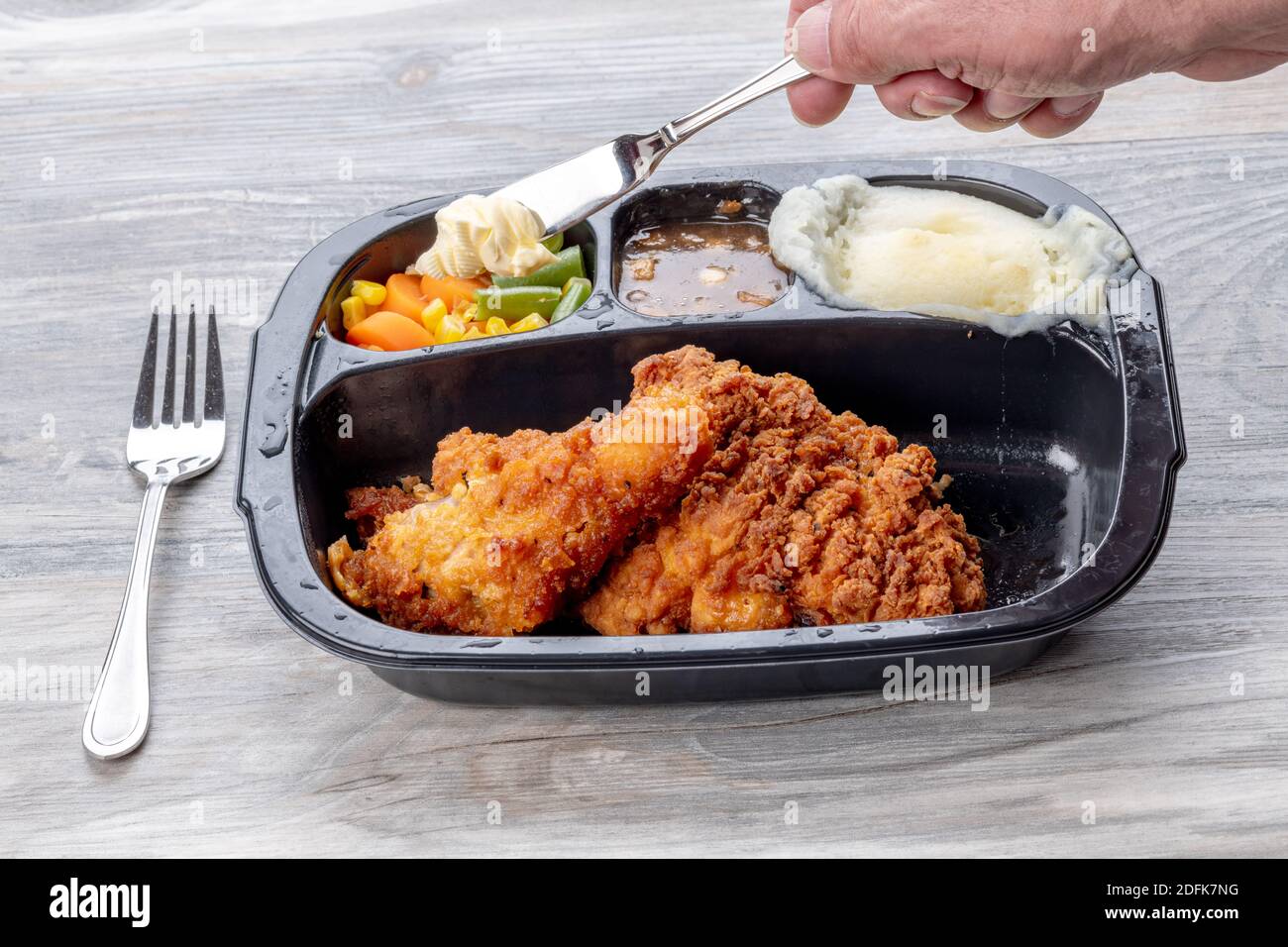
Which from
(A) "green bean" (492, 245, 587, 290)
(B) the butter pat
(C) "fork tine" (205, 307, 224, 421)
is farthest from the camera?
(C) "fork tine" (205, 307, 224, 421)

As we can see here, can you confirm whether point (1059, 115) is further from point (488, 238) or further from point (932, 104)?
point (488, 238)

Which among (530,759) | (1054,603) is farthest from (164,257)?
(1054,603)

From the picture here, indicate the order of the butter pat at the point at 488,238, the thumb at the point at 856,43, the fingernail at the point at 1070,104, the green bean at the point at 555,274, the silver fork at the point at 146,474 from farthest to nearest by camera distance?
the green bean at the point at 555,274 < the butter pat at the point at 488,238 < the fingernail at the point at 1070,104 < the silver fork at the point at 146,474 < the thumb at the point at 856,43

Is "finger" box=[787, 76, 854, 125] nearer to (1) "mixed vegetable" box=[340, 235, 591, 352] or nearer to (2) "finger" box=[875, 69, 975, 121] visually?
(2) "finger" box=[875, 69, 975, 121]

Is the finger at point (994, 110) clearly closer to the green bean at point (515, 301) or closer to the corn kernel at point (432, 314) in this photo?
the green bean at point (515, 301)

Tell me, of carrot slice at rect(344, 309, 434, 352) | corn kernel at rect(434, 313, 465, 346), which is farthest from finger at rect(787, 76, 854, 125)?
carrot slice at rect(344, 309, 434, 352)

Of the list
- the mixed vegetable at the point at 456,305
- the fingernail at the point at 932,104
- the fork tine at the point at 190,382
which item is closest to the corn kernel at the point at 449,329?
the mixed vegetable at the point at 456,305

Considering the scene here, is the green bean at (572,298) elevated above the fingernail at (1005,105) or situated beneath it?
situated beneath
